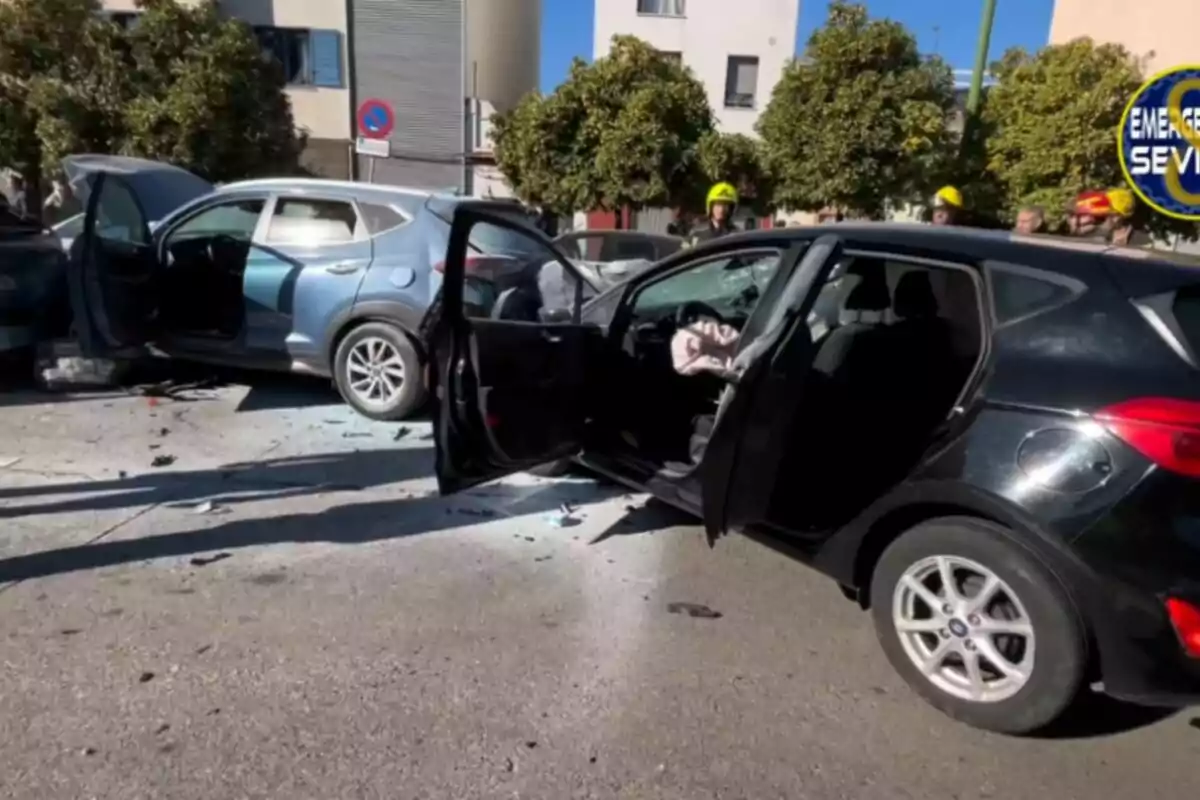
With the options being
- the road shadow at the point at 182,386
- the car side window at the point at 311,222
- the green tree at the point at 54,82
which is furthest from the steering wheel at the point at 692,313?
the green tree at the point at 54,82

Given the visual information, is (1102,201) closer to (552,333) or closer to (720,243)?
(720,243)

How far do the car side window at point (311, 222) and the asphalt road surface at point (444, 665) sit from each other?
2145 millimetres

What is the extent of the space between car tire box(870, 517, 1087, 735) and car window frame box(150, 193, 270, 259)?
5.34 m

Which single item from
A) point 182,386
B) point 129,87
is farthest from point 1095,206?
point 129,87

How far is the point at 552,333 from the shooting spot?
426 centimetres

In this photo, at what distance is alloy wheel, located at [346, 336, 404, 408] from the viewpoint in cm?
637

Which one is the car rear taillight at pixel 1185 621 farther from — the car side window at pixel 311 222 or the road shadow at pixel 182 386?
the road shadow at pixel 182 386

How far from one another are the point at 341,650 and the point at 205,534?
144 centimetres

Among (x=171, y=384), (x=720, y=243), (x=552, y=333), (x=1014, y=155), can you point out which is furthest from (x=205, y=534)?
(x=1014, y=155)

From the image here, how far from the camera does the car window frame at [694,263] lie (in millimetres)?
3882

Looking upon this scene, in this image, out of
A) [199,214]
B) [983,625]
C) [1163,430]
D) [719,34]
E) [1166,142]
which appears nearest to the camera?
[1163,430]

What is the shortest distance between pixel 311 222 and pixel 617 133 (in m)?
11.2

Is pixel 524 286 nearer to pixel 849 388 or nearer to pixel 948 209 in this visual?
pixel 849 388

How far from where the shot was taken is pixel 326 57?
27156 mm
